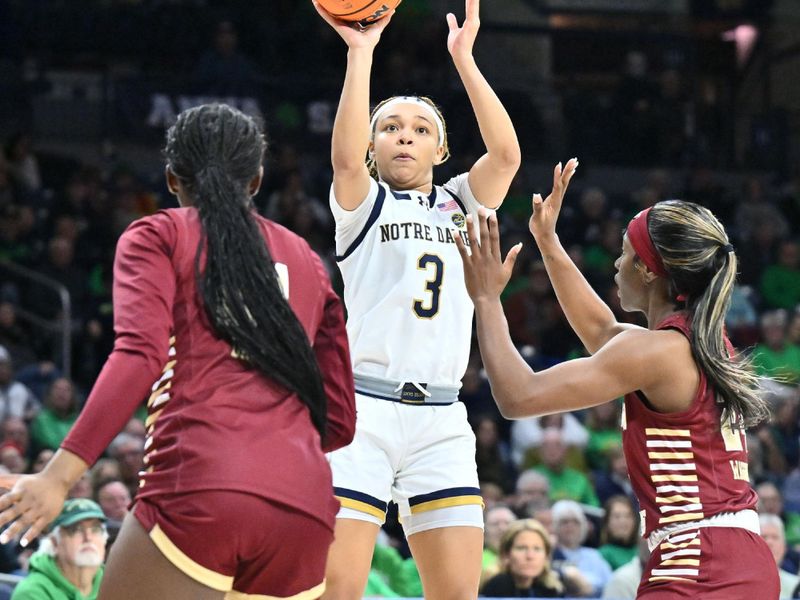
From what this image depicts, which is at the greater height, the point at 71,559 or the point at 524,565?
the point at 71,559

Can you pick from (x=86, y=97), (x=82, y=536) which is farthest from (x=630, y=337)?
(x=86, y=97)

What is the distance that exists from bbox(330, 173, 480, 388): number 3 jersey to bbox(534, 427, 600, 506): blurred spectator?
5.09m

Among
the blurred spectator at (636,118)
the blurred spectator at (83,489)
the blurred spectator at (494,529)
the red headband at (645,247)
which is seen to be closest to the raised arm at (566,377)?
the red headband at (645,247)

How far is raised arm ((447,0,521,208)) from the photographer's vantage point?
14.0ft

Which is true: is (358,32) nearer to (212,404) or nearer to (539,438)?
(212,404)

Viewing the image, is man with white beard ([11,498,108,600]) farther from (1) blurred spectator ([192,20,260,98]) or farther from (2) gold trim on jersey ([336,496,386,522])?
(1) blurred spectator ([192,20,260,98])

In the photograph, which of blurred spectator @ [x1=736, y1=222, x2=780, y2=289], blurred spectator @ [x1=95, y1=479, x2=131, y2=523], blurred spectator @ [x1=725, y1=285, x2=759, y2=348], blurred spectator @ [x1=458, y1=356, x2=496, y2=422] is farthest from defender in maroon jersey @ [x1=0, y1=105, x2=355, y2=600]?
blurred spectator @ [x1=736, y1=222, x2=780, y2=289]

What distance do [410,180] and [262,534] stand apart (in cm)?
192

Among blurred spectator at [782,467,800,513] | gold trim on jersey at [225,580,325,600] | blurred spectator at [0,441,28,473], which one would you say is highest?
gold trim on jersey at [225,580,325,600]

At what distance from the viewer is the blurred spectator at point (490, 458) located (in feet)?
30.3

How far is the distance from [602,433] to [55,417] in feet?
12.6

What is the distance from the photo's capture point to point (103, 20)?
13617 millimetres

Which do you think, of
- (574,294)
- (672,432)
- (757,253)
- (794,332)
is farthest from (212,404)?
(757,253)

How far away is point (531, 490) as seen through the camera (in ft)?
28.7
